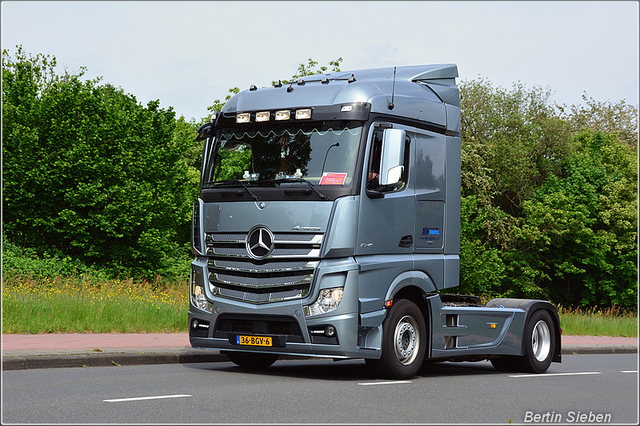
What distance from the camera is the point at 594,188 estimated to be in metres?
46.8

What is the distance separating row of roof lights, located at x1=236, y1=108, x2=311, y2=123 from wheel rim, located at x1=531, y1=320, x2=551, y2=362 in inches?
212

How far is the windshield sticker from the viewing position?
9555 mm

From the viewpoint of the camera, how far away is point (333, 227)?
9430mm

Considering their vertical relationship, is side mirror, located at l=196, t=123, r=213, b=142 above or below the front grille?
above

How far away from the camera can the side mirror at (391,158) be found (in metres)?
9.64

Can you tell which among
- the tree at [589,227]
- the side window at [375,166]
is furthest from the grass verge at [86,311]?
the tree at [589,227]

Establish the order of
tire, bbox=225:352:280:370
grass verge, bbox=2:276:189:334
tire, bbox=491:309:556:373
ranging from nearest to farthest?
1. tire, bbox=225:352:280:370
2. tire, bbox=491:309:556:373
3. grass verge, bbox=2:276:189:334

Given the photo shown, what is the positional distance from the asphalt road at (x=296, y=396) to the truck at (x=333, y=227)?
59cm

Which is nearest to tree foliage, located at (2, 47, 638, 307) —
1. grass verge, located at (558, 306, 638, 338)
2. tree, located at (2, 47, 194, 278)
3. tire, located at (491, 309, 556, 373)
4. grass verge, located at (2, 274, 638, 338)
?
tree, located at (2, 47, 194, 278)

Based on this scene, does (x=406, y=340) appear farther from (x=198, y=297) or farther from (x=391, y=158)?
(x=198, y=297)

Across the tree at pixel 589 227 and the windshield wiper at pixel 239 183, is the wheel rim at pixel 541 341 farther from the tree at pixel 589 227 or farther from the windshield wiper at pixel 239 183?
the tree at pixel 589 227

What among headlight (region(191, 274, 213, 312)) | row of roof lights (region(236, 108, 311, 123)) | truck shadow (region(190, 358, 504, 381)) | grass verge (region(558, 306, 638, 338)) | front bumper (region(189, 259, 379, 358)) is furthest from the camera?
grass verge (region(558, 306, 638, 338))

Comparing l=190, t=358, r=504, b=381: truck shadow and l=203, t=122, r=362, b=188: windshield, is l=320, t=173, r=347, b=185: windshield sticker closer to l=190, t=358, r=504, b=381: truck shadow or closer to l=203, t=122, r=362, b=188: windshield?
l=203, t=122, r=362, b=188: windshield

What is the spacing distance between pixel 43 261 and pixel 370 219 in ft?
72.5
